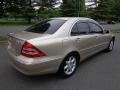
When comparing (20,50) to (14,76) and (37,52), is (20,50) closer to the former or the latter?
(37,52)

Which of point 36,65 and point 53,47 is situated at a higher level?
point 53,47

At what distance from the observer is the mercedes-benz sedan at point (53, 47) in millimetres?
3104

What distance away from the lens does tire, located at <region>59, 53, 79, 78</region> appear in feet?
12.0

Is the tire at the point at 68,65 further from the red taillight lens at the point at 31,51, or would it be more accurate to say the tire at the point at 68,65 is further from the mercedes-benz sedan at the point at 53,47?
the red taillight lens at the point at 31,51

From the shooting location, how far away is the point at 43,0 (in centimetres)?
3225

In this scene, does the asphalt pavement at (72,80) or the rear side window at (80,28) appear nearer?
the asphalt pavement at (72,80)

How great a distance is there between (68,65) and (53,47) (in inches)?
32.8

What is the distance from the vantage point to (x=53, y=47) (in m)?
3.28

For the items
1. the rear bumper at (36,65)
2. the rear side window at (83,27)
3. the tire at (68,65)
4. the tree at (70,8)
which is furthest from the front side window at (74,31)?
the tree at (70,8)

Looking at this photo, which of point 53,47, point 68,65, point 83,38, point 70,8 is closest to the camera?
point 53,47

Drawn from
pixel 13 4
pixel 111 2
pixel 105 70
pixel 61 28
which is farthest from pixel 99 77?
pixel 111 2

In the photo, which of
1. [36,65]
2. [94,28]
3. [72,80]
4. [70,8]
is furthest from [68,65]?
[70,8]

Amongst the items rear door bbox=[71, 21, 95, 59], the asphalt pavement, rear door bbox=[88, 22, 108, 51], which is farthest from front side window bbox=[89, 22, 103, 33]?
the asphalt pavement

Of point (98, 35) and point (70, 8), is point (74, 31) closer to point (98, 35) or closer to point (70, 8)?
point (98, 35)
